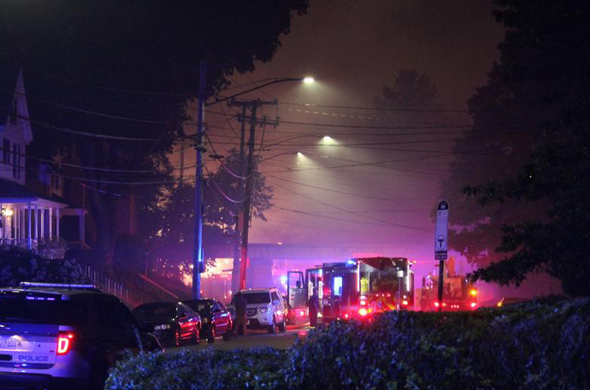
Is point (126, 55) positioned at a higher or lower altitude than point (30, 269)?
higher

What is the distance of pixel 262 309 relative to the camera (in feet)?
122

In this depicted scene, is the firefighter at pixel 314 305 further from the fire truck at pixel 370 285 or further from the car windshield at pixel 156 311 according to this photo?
the car windshield at pixel 156 311

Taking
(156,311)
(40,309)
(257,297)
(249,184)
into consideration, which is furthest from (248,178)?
(40,309)

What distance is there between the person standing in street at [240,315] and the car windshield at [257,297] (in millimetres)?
875

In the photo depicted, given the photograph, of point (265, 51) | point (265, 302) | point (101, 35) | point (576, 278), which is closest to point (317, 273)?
point (265, 302)

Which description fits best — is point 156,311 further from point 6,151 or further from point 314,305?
point 6,151

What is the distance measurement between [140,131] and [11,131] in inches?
260

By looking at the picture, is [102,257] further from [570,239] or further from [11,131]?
[570,239]

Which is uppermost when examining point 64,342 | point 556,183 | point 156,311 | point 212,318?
point 556,183

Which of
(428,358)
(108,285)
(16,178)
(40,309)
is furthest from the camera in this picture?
(16,178)

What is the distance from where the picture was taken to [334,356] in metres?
6.43

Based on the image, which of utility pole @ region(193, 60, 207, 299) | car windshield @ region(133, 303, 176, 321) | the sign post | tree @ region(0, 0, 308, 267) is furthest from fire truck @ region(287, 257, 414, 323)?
the sign post

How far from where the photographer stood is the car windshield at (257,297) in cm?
3762

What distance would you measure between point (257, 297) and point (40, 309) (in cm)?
2589
